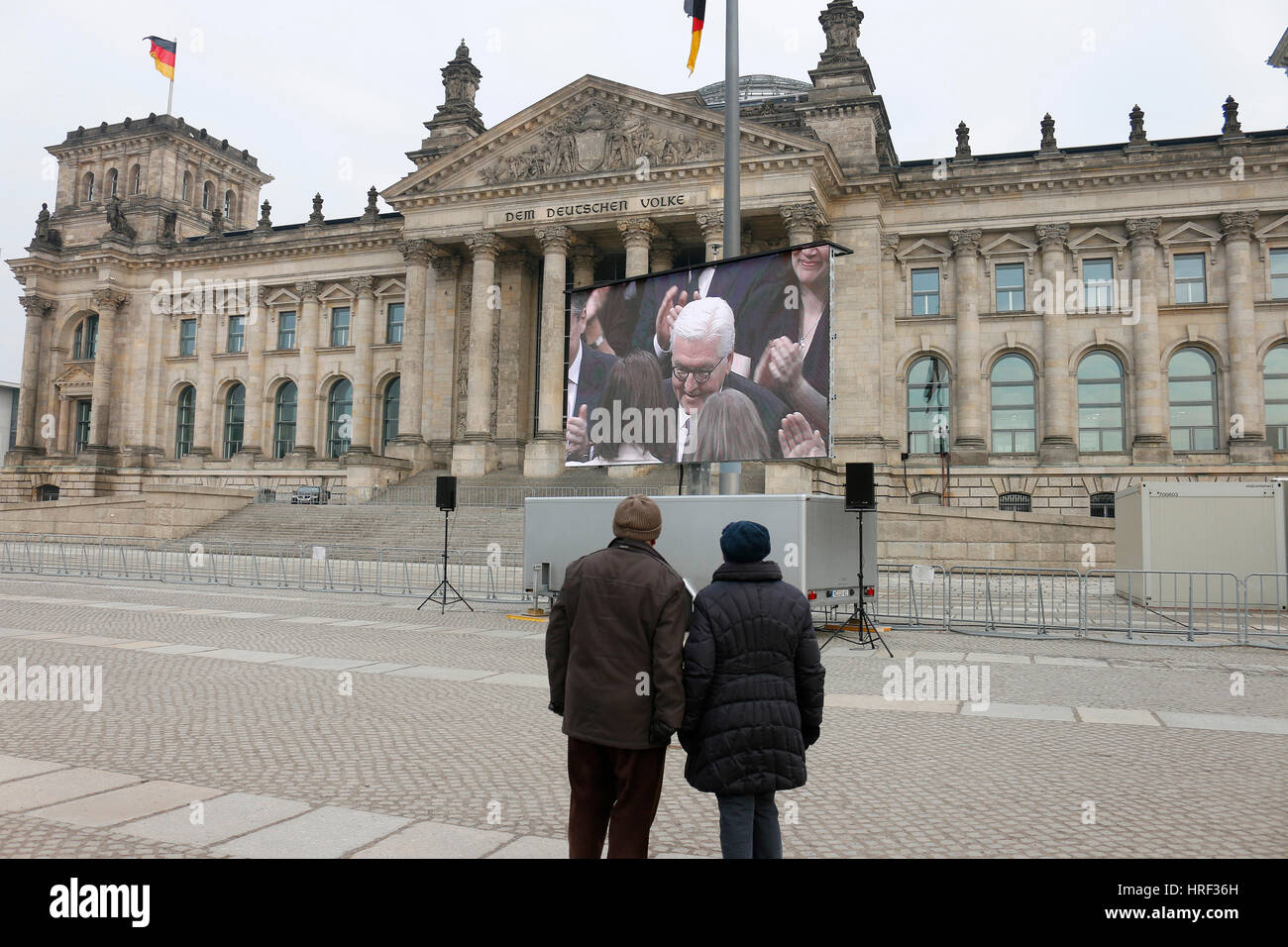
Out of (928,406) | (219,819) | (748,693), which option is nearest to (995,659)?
(748,693)

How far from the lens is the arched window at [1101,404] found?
42812 mm

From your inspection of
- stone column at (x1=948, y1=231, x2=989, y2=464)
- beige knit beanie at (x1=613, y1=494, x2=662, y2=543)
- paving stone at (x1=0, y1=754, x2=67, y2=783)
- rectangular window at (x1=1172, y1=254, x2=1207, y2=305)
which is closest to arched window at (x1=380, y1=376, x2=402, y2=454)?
stone column at (x1=948, y1=231, x2=989, y2=464)

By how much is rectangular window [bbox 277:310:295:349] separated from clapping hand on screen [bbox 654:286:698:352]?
4391 cm

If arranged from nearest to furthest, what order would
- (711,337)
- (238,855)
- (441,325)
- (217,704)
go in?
(238,855) < (217,704) < (711,337) < (441,325)

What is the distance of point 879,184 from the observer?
44062 mm

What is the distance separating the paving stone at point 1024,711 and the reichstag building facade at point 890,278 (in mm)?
23762

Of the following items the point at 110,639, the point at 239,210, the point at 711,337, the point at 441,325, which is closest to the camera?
the point at 110,639

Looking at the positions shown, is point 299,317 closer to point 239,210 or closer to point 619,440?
point 239,210

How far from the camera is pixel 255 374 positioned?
2306 inches

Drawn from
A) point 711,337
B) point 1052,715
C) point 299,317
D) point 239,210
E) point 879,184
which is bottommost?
point 1052,715

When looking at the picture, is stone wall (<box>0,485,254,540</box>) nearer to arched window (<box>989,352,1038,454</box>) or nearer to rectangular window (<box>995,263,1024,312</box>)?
arched window (<box>989,352,1038,454</box>)

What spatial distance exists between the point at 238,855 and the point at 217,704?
5.16 meters
